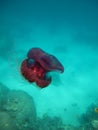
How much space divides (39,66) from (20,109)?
9900 mm

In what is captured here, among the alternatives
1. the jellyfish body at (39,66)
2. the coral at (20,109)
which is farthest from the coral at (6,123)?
the jellyfish body at (39,66)

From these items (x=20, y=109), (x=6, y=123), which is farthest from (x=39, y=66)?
(x=20, y=109)

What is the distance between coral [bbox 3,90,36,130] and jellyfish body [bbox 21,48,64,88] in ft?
26.3

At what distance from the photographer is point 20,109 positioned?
14805 millimetres

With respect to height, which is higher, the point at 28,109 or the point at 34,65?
the point at 28,109

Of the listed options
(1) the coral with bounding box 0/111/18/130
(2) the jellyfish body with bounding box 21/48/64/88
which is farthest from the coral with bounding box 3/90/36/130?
(2) the jellyfish body with bounding box 21/48/64/88

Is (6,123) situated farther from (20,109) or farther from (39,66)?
(39,66)

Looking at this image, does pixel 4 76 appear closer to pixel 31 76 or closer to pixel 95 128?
pixel 95 128

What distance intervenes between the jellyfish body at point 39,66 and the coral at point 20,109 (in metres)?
8.03

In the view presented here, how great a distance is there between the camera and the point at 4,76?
987 inches

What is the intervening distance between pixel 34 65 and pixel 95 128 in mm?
8948

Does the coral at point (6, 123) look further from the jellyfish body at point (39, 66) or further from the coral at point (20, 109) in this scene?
the jellyfish body at point (39, 66)

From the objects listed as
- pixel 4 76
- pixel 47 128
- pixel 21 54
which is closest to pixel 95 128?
pixel 47 128

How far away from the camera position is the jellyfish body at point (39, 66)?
5.04 metres
